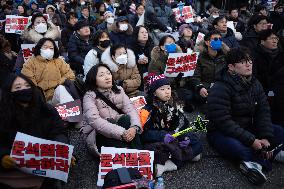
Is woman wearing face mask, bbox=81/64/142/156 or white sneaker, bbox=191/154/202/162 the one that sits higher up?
woman wearing face mask, bbox=81/64/142/156

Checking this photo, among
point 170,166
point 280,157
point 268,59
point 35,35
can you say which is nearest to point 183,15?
point 35,35

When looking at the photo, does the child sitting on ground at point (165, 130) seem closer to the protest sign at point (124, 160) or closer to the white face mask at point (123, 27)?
the protest sign at point (124, 160)

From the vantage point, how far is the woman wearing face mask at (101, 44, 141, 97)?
6062 millimetres

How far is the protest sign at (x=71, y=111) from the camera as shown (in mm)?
5691

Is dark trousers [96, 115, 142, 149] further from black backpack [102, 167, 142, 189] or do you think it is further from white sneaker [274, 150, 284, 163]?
white sneaker [274, 150, 284, 163]

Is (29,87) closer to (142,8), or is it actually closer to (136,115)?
(136,115)

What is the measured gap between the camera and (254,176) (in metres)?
4.32

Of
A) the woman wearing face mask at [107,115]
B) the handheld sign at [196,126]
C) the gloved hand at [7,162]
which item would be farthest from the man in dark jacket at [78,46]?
the gloved hand at [7,162]

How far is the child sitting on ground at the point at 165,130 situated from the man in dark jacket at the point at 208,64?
1685mm

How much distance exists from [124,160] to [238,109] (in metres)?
1.62

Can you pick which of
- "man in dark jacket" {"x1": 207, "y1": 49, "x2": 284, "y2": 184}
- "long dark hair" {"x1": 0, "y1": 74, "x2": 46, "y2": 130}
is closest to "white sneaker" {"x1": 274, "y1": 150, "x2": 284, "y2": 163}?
"man in dark jacket" {"x1": 207, "y1": 49, "x2": 284, "y2": 184}

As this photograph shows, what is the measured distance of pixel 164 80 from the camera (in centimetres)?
477

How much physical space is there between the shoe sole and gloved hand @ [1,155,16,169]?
8.94 ft

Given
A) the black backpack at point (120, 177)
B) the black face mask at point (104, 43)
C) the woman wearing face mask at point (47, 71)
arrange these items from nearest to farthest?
1. the black backpack at point (120, 177)
2. the woman wearing face mask at point (47, 71)
3. the black face mask at point (104, 43)
